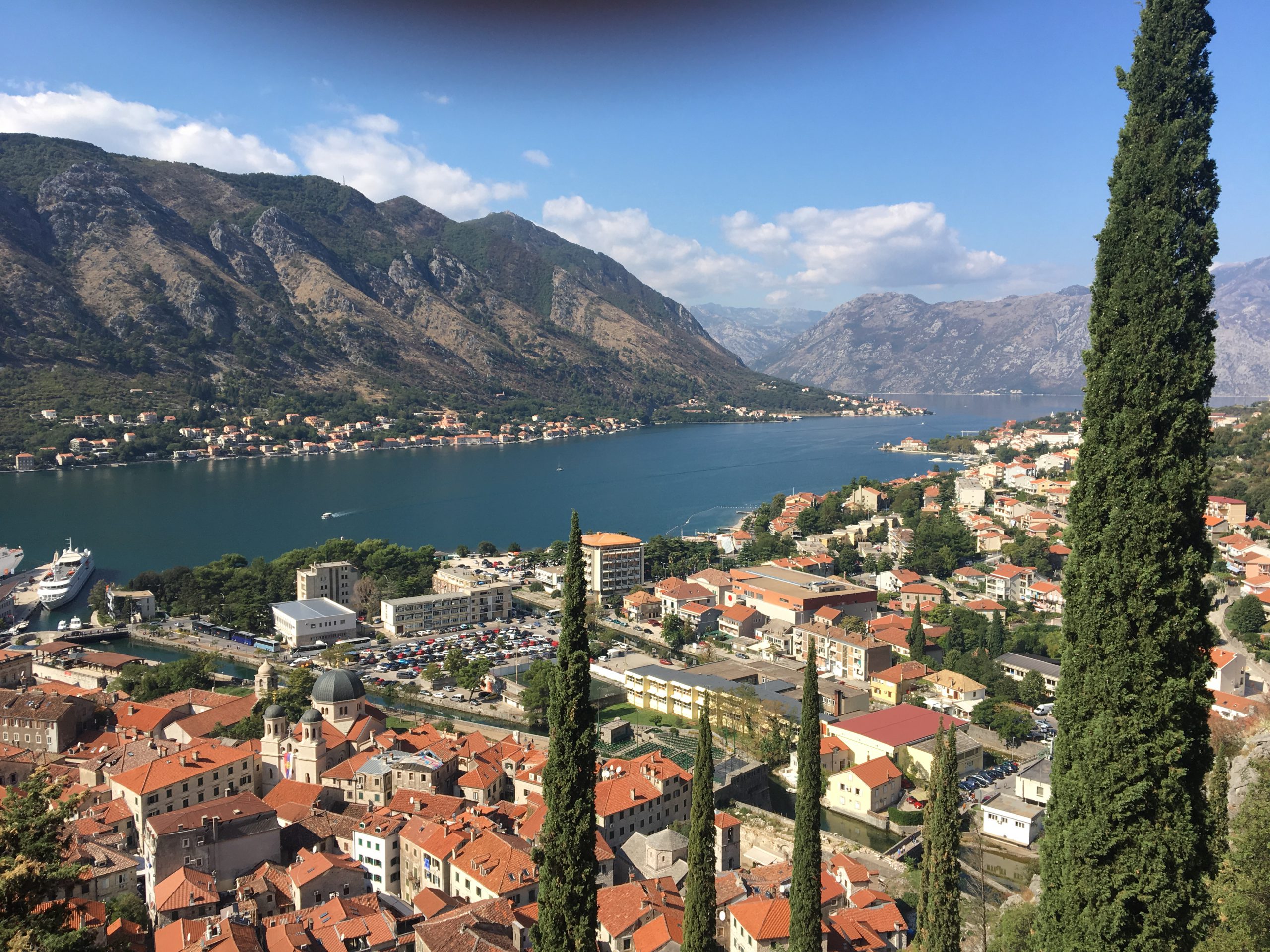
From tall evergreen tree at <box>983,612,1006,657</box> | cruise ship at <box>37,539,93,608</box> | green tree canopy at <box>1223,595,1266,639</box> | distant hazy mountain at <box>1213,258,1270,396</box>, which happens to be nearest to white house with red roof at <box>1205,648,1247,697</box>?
green tree canopy at <box>1223,595,1266,639</box>

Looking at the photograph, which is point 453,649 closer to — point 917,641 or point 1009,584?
point 917,641

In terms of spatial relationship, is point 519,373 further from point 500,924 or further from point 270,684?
point 500,924

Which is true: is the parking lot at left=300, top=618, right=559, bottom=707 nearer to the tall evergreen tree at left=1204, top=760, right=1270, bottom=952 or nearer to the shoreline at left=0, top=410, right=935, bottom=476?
the tall evergreen tree at left=1204, top=760, right=1270, bottom=952

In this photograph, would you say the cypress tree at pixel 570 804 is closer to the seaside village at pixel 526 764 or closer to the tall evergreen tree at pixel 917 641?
the seaside village at pixel 526 764

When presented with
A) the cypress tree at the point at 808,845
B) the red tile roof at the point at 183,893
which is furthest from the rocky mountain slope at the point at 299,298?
the cypress tree at the point at 808,845

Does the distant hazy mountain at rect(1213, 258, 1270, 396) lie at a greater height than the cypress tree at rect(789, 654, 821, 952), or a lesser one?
greater

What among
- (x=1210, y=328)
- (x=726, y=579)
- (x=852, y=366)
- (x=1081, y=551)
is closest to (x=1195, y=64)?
(x=1210, y=328)
